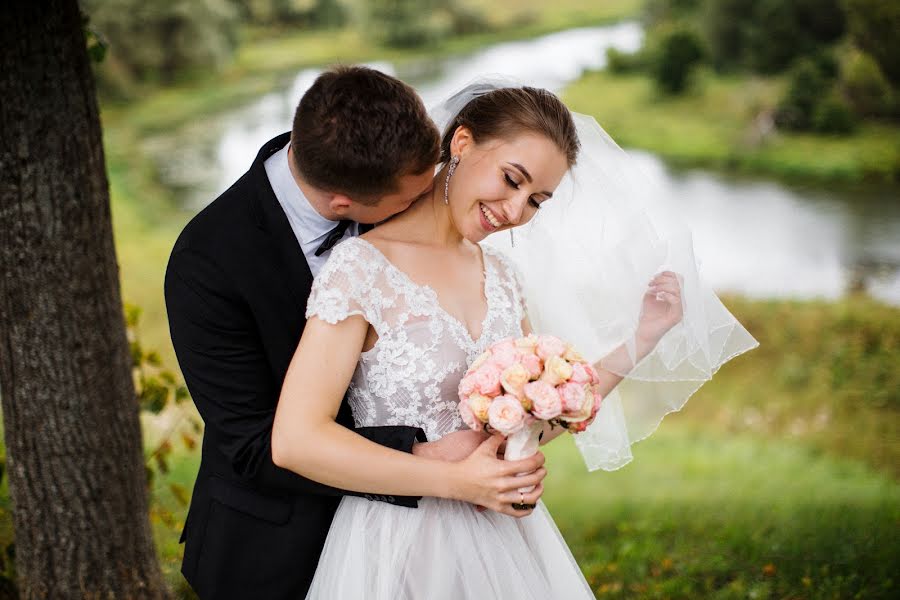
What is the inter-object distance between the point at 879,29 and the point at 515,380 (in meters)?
8.09

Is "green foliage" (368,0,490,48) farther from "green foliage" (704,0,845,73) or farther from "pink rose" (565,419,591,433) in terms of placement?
"pink rose" (565,419,591,433)

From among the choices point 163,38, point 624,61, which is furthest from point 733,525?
point 163,38

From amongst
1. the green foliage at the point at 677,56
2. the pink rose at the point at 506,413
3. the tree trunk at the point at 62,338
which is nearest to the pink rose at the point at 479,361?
the pink rose at the point at 506,413

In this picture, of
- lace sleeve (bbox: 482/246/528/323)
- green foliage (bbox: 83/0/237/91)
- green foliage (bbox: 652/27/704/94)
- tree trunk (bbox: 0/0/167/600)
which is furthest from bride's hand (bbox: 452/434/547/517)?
green foliage (bbox: 83/0/237/91)

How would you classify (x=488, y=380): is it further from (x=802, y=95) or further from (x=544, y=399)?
(x=802, y=95)

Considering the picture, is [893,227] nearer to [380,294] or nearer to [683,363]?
[683,363]

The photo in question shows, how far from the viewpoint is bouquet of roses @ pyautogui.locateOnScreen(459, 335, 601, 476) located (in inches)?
75.5

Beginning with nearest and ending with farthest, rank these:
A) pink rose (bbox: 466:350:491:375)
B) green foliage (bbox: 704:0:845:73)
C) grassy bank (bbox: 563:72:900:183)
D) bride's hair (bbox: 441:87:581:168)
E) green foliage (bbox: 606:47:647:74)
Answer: pink rose (bbox: 466:350:491:375)
bride's hair (bbox: 441:87:581:168)
grassy bank (bbox: 563:72:900:183)
green foliage (bbox: 704:0:845:73)
green foliage (bbox: 606:47:647:74)

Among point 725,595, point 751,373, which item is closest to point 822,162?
point 751,373

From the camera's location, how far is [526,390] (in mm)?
1924

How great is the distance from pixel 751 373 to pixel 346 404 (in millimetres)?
6276

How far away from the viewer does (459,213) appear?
2262mm

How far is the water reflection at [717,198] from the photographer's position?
8.04 metres

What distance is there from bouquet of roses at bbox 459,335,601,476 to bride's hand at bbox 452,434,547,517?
0.06 m
